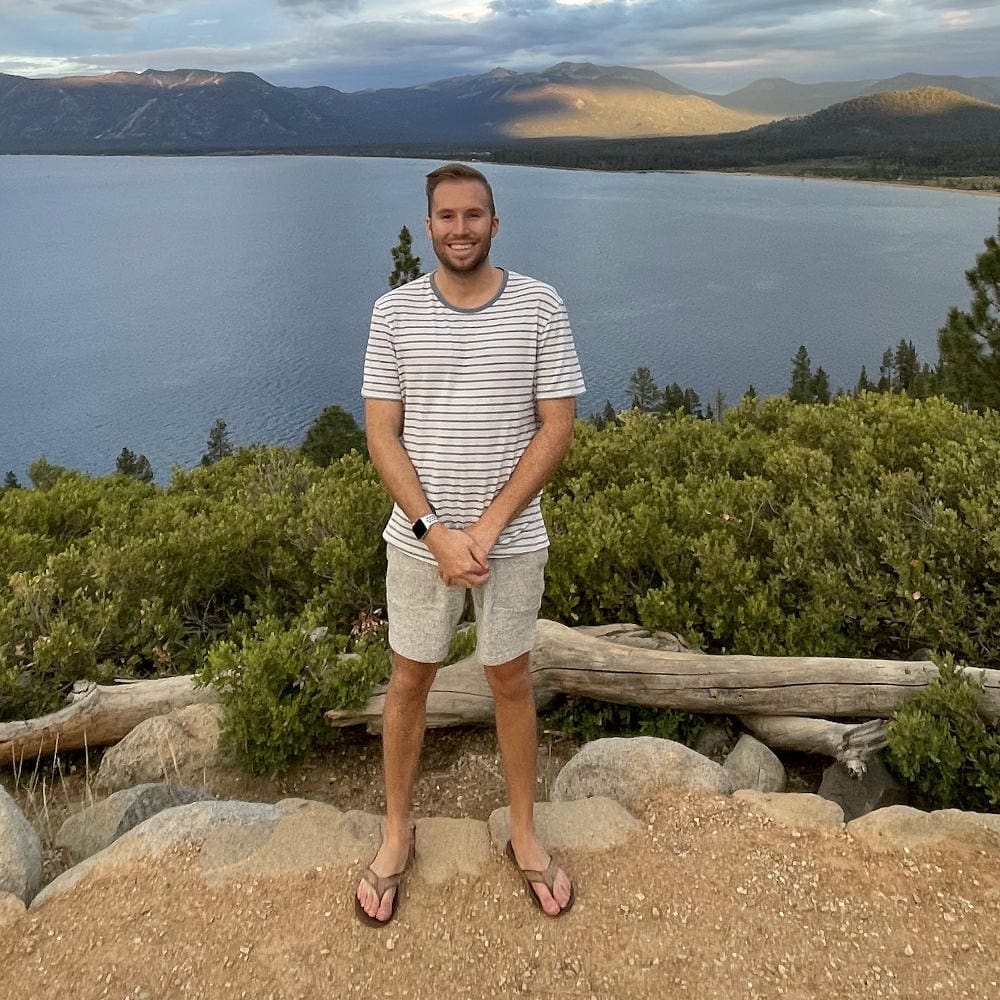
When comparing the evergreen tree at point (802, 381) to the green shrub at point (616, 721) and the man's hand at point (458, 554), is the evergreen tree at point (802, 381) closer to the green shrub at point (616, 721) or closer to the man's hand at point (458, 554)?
the green shrub at point (616, 721)

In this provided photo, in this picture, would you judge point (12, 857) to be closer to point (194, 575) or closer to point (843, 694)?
point (194, 575)

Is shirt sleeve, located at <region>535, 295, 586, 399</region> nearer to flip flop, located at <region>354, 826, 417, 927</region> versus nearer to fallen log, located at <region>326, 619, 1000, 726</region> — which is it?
flip flop, located at <region>354, 826, 417, 927</region>

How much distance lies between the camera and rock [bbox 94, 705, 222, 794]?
15.5 ft

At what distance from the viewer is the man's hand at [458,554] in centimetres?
274

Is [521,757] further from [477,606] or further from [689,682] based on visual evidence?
[689,682]

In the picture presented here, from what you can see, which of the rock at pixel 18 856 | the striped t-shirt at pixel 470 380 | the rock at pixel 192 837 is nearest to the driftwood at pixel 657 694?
the rock at pixel 192 837

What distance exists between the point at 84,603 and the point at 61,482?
3.65 meters

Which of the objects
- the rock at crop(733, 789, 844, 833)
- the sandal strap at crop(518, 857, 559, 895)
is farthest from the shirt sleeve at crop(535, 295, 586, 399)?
the rock at crop(733, 789, 844, 833)

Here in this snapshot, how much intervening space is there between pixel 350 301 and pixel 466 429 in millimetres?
76824

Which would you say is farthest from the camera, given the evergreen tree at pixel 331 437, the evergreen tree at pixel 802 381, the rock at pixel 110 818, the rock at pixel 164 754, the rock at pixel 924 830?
the evergreen tree at pixel 802 381

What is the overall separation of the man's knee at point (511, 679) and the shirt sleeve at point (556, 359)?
98 centimetres

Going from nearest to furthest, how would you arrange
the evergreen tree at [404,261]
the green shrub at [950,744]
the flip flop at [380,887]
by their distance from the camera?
the flip flop at [380,887]
the green shrub at [950,744]
the evergreen tree at [404,261]

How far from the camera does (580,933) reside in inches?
118

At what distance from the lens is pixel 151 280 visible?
288 ft
